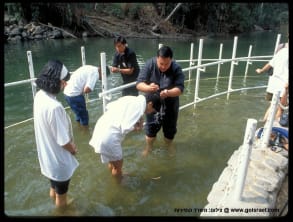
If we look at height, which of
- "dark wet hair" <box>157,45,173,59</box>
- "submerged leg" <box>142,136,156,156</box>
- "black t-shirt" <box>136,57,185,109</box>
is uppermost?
"dark wet hair" <box>157,45,173,59</box>

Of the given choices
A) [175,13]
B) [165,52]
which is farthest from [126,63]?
[175,13]

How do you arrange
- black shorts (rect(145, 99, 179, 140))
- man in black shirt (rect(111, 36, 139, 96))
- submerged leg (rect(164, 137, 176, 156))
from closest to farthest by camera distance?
black shorts (rect(145, 99, 179, 140)), submerged leg (rect(164, 137, 176, 156)), man in black shirt (rect(111, 36, 139, 96))

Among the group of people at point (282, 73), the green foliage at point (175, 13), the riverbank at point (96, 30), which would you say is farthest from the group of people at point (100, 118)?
the green foliage at point (175, 13)

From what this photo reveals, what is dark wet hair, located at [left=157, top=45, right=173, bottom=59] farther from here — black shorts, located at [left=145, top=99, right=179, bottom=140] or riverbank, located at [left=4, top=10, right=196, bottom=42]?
riverbank, located at [left=4, top=10, right=196, bottom=42]

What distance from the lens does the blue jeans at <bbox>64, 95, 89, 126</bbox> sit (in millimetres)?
4449

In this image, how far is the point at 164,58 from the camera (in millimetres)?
3338

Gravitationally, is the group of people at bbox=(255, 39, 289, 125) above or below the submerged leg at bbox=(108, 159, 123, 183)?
above

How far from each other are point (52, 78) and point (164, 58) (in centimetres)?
148

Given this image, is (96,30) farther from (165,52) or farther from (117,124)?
(117,124)

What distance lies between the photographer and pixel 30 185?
11.0ft

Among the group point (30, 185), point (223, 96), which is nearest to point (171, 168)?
point (30, 185)

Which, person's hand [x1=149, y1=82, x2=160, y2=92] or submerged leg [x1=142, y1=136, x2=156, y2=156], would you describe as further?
submerged leg [x1=142, y1=136, x2=156, y2=156]

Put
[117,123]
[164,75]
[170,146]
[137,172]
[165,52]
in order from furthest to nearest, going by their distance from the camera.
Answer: [170,146] < [137,172] < [164,75] < [165,52] < [117,123]

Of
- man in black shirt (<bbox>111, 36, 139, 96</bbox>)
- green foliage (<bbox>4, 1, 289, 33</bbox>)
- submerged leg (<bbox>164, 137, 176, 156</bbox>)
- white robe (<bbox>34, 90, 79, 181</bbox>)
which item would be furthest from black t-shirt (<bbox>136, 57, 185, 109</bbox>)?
green foliage (<bbox>4, 1, 289, 33</bbox>)
